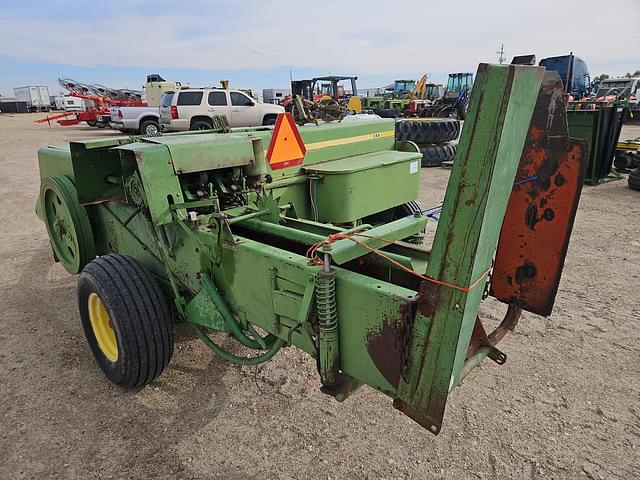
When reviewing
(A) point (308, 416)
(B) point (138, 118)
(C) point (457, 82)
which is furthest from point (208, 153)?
(C) point (457, 82)

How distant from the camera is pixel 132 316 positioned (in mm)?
2551

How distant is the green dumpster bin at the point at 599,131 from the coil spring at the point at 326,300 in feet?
24.2

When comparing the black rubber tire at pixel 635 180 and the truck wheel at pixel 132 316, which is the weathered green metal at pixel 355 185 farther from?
the black rubber tire at pixel 635 180

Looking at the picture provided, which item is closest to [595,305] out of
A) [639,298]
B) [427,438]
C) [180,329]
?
[639,298]

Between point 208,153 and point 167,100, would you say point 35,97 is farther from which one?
point 208,153

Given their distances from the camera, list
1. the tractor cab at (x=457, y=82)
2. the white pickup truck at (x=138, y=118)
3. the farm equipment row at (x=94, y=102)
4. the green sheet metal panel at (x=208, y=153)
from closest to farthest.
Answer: the green sheet metal panel at (x=208, y=153), the white pickup truck at (x=138, y=118), the farm equipment row at (x=94, y=102), the tractor cab at (x=457, y=82)

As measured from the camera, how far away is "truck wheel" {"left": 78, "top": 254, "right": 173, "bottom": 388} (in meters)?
2.56

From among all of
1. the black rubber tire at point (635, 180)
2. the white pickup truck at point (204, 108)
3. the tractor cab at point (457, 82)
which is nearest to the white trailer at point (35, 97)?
the white pickup truck at point (204, 108)

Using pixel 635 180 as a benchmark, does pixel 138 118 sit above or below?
above

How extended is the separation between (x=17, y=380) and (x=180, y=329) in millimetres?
1069

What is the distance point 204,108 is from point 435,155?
7777 millimetres

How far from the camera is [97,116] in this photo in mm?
21734

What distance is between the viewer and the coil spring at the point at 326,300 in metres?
1.70

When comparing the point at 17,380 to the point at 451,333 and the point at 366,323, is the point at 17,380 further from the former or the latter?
the point at 451,333
